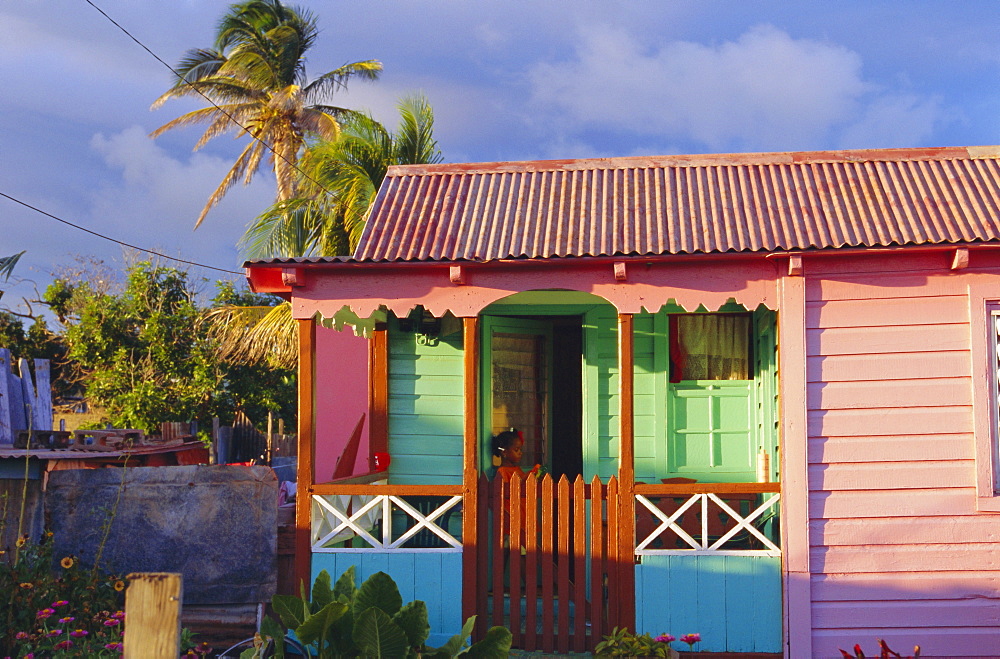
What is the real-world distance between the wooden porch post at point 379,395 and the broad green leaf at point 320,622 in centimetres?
377

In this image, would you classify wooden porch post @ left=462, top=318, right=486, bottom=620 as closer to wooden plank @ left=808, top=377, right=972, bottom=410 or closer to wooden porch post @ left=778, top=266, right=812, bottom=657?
wooden porch post @ left=778, top=266, right=812, bottom=657

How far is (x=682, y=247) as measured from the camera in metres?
7.18

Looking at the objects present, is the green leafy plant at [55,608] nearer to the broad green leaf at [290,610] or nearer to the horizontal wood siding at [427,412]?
the broad green leaf at [290,610]

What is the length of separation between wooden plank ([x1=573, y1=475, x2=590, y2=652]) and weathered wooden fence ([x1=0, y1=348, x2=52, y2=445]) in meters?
4.53

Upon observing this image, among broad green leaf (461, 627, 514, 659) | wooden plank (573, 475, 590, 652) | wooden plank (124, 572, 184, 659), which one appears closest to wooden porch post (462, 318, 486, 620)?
wooden plank (573, 475, 590, 652)

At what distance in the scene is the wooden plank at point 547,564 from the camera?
23.3 feet

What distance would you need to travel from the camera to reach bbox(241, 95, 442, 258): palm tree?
17.4 metres

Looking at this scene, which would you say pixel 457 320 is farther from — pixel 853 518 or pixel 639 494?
pixel 853 518

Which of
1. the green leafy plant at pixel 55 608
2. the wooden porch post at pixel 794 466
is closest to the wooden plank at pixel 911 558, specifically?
the wooden porch post at pixel 794 466

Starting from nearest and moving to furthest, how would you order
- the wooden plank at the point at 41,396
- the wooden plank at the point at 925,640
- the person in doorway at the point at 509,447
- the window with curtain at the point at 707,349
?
the wooden plank at the point at 925,640
the window with curtain at the point at 707,349
the person in doorway at the point at 509,447
the wooden plank at the point at 41,396

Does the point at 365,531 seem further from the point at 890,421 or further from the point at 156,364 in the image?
the point at 156,364

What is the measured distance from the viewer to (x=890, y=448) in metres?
6.95

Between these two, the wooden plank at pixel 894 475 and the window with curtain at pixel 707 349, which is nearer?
the wooden plank at pixel 894 475

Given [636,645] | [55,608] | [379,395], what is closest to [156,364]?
[379,395]
